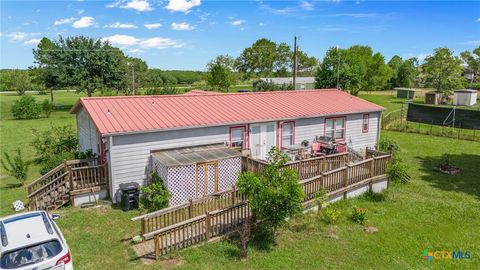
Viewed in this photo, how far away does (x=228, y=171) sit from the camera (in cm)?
1248

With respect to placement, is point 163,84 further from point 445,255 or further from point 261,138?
point 445,255

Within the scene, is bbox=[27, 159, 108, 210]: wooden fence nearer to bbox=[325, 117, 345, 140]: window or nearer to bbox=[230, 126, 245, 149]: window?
bbox=[230, 126, 245, 149]: window

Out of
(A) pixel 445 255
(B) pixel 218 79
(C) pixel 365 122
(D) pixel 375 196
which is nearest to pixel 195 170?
(D) pixel 375 196

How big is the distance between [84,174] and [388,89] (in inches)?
3006

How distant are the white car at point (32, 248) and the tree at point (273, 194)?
4.40m

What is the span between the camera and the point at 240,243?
9016mm

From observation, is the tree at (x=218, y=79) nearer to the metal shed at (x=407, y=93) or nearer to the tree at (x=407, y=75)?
the metal shed at (x=407, y=93)

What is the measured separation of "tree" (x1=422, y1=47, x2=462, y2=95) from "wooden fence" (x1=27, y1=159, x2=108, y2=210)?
160 ft

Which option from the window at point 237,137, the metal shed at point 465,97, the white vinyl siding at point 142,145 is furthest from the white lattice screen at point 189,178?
the metal shed at point 465,97

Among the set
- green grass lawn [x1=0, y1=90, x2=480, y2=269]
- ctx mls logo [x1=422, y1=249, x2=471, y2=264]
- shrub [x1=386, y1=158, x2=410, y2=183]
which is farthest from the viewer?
shrub [x1=386, y1=158, x2=410, y2=183]

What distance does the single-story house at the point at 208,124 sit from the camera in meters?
12.1

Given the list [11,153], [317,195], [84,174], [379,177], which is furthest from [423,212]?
[11,153]

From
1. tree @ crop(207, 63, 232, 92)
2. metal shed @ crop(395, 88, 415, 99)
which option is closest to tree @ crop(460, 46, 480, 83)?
metal shed @ crop(395, 88, 415, 99)

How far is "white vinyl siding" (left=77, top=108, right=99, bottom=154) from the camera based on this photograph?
1406 cm
